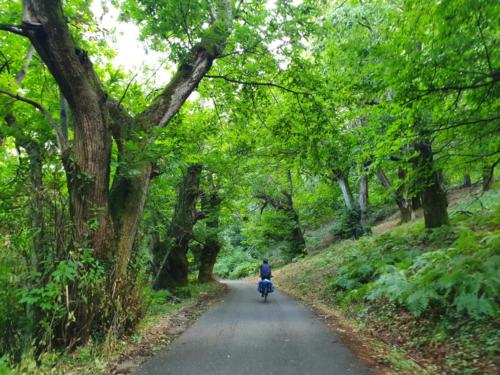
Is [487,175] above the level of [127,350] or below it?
above

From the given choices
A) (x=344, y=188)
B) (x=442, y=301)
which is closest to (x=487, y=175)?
(x=442, y=301)

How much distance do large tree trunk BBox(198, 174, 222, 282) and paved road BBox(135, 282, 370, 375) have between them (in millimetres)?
8439

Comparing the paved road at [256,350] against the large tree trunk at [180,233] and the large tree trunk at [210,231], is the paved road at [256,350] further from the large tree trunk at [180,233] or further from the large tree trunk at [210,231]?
the large tree trunk at [210,231]

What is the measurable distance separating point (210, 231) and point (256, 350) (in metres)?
12.5

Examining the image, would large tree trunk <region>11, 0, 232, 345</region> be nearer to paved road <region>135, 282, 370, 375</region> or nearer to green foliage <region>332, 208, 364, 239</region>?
paved road <region>135, 282, 370, 375</region>

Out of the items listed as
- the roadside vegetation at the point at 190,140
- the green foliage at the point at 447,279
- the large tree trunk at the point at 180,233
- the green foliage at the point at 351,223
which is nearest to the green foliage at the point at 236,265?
the green foliage at the point at 351,223

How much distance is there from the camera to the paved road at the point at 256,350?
525 centimetres

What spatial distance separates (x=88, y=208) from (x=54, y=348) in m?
2.20

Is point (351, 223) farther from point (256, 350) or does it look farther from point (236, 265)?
point (256, 350)

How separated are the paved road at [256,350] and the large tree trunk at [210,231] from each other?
8.44 meters

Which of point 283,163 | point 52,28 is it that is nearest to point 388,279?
point 52,28

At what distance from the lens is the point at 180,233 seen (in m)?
14.9

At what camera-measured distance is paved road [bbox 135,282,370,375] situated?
525 cm

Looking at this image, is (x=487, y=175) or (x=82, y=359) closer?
(x=82, y=359)
